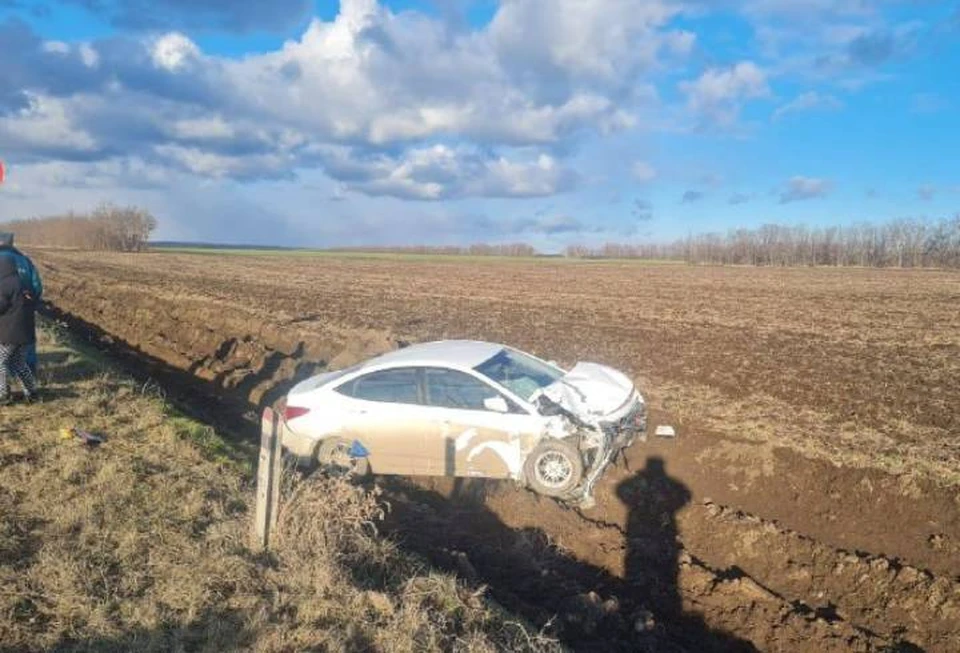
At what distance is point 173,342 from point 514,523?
1336cm

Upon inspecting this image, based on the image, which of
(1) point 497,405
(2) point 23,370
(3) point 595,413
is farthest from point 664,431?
(2) point 23,370

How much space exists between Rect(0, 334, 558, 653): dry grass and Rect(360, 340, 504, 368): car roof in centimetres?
196

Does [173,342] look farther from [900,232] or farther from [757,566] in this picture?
[900,232]

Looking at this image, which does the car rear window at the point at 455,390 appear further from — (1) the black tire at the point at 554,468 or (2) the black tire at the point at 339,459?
(2) the black tire at the point at 339,459

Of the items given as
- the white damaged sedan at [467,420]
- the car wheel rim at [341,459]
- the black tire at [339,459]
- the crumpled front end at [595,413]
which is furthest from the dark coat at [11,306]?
the crumpled front end at [595,413]

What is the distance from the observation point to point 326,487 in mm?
6117

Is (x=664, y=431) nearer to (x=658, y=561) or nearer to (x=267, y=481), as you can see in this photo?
(x=658, y=561)

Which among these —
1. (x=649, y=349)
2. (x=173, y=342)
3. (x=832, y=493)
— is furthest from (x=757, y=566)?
(x=173, y=342)

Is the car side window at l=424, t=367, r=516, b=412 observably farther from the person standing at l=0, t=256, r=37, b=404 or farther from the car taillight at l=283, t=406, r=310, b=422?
the person standing at l=0, t=256, r=37, b=404

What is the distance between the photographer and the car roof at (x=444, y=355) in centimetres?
805

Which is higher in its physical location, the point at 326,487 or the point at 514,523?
the point at 326,487

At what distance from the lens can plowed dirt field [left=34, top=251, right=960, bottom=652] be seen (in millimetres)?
5812

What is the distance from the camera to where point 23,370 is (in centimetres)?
915

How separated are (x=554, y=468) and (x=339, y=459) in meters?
2.34
